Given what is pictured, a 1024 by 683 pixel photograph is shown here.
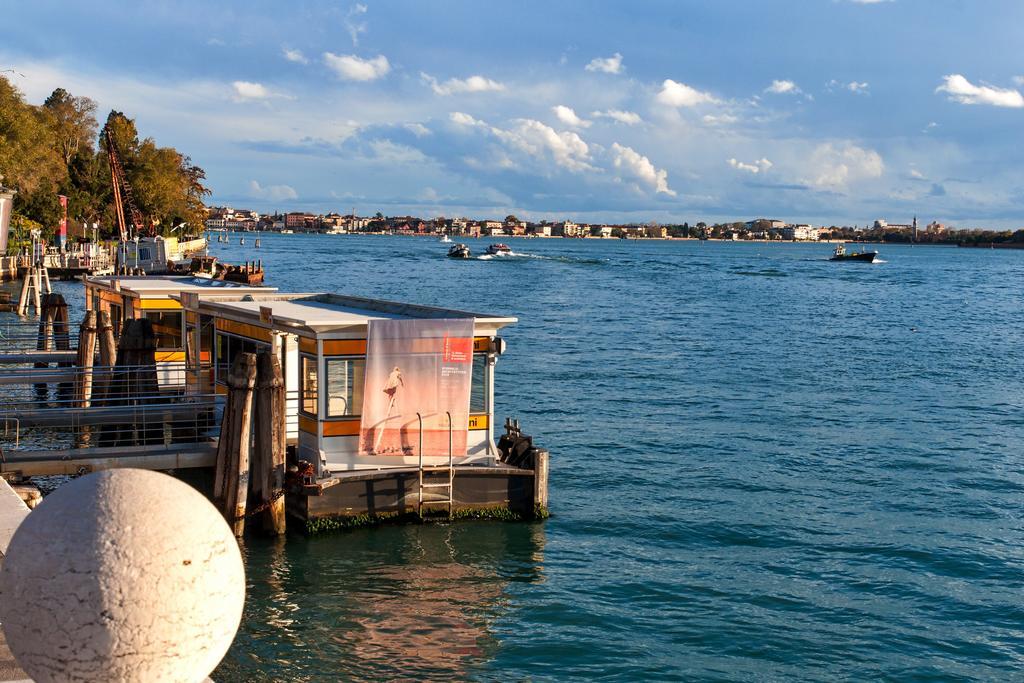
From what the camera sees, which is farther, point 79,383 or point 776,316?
point 776,316

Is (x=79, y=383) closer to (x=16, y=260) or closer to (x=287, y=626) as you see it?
(x=287, y=626)

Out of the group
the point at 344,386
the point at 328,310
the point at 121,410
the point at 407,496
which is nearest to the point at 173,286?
the point at 328,310

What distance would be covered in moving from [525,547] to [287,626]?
538 cm

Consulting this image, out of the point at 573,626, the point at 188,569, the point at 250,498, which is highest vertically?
the point at 188,569

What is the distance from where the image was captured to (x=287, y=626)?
53.7 feet

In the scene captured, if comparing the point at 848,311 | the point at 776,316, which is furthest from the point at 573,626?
the point at 848,311

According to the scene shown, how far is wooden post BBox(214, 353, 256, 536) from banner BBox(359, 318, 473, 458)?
2.15 m

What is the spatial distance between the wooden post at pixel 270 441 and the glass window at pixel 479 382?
362cm

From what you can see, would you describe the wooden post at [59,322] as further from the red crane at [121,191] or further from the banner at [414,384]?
the red crane at [121,191]

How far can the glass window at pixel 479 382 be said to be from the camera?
20.5 metres

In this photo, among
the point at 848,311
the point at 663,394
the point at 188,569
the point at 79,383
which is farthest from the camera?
the point at 848,311

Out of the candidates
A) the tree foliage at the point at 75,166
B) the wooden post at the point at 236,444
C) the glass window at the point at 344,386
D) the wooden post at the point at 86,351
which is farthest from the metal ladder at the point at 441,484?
the tree foliage at the point at 75,166

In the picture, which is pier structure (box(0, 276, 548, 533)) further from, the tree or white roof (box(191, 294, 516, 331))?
the tree

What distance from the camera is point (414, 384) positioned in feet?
64.5
